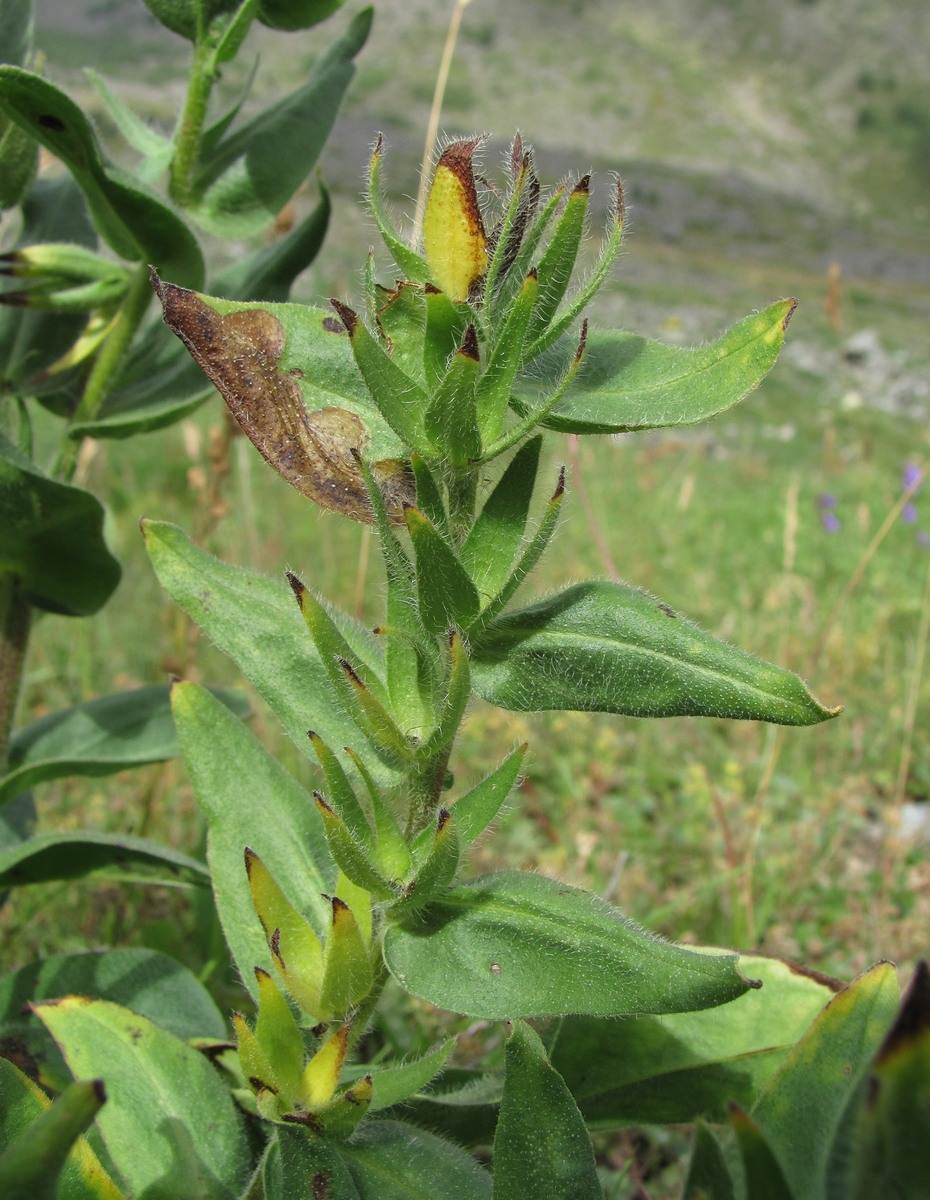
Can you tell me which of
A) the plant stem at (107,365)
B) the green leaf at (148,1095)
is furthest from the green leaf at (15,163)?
the green leaf at (148,1095)

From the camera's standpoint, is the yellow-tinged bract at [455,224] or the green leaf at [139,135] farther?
the green leaf at [139,135]

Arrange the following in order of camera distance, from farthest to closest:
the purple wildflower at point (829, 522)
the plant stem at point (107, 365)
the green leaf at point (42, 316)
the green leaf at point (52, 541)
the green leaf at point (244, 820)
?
the purple wildflower at point (829, 522) → the green leaf at point (42, 316) → the plant stem at point (107, 365) → the green leaf at point (52, 541) → the green leaf at point (244, 820)

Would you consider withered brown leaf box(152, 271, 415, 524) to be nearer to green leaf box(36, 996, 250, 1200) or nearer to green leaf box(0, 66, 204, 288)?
green leaf box(0, 66, 204, 288)

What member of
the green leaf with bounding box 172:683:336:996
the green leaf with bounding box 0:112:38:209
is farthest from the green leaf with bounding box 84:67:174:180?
the green leaf with bounding box 172:683:336:996

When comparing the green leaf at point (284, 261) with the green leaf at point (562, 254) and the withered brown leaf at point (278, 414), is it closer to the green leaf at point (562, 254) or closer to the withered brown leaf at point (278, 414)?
the withered brown leaf at point (278, 414)

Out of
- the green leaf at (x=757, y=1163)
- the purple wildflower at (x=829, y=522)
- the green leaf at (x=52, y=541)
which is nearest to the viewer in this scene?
the green leaf at (x=757, y=1163)

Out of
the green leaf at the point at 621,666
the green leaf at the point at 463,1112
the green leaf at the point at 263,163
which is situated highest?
the green leaf at the point at 263,163

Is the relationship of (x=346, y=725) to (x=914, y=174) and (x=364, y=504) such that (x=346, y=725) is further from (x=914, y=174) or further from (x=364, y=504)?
(x=914, y=174)
